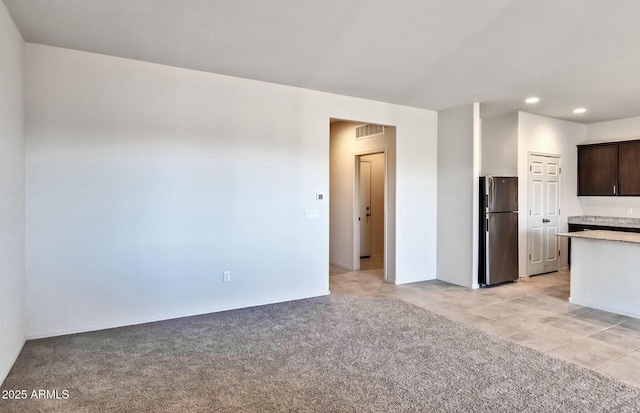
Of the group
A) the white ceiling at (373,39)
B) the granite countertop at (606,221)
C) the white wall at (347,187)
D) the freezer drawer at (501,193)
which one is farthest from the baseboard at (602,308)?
the granite countertop at (606,221)

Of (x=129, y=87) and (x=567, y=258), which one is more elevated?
(x=129, y=87)

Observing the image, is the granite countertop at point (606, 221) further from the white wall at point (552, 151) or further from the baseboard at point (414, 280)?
the baseboard at point (414, 280)

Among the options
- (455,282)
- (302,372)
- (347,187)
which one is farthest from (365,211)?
(302,372)

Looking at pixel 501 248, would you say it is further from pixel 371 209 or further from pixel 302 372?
pixel 302 372

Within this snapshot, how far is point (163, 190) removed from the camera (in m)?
4.00

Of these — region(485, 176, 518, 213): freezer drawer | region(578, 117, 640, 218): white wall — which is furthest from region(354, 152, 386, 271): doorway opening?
region(578, 117, 640, 218): white wall

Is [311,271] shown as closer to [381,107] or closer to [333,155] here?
[381,107]

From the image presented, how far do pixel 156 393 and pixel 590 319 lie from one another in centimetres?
437

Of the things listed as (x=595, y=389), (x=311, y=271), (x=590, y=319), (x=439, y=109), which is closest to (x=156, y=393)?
(x=311, y=271)

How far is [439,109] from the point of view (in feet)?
19.3

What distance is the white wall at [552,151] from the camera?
6160 mm

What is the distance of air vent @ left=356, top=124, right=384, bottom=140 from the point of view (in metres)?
6.17

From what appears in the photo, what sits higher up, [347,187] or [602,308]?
[347,187]

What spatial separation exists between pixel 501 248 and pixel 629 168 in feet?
9.87
